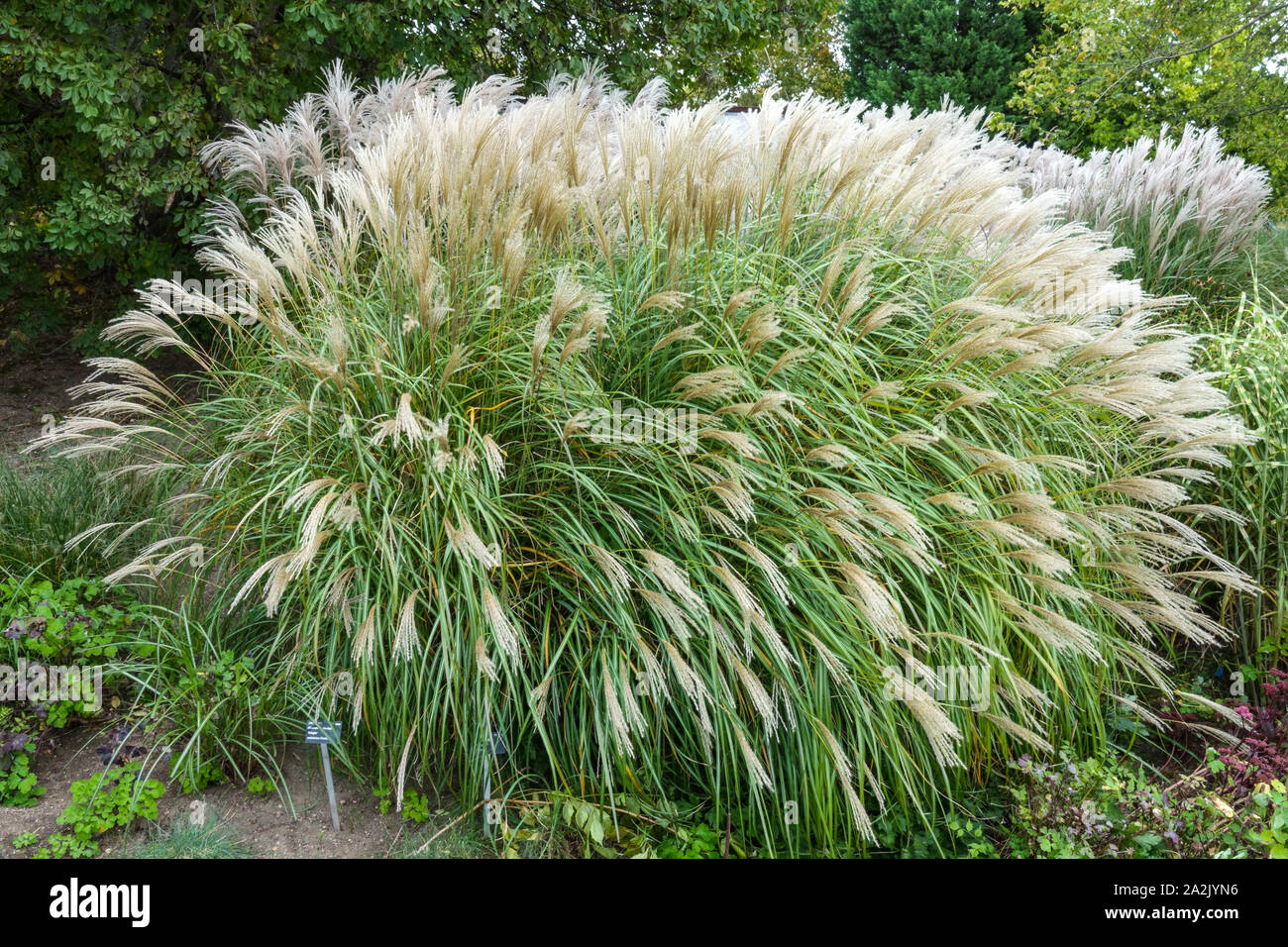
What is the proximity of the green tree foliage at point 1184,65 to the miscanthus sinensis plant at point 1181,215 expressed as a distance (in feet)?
16.1

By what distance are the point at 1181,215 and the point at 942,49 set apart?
41.9 ft

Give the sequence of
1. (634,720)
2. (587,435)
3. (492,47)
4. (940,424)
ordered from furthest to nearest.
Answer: (492,47) < (940,424) < (587,435) < (634,720)

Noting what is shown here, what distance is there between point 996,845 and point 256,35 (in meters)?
5.81

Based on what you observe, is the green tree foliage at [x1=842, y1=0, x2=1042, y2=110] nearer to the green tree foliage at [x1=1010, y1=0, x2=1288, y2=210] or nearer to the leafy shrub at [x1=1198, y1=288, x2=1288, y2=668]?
the green tree foliage at [x1=1010, y1=0, x2=1288, y2=210]

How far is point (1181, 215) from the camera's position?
5.36 metres

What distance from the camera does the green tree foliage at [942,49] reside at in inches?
638

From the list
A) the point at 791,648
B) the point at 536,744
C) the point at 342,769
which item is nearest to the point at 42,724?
the point at 342,769

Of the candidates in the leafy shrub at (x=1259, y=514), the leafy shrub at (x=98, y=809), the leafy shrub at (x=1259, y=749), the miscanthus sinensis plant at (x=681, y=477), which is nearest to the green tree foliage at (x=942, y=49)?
the leafy shrub at (x=1259, y=514)

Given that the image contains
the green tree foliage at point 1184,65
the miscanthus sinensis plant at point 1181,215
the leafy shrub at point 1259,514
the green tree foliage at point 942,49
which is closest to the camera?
the leafy shrub at point 1259,514

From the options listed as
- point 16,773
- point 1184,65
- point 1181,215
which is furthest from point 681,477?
point 1184,65

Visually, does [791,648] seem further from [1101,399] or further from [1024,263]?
[1024,263]

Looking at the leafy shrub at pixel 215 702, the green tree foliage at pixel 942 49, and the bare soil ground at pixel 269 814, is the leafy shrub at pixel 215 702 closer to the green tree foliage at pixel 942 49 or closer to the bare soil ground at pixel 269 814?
the bare soil ground at pixel 269 814

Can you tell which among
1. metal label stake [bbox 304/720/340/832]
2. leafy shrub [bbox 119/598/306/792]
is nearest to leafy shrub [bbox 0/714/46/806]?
leafy shrub [bbox 119/598/306/792]
